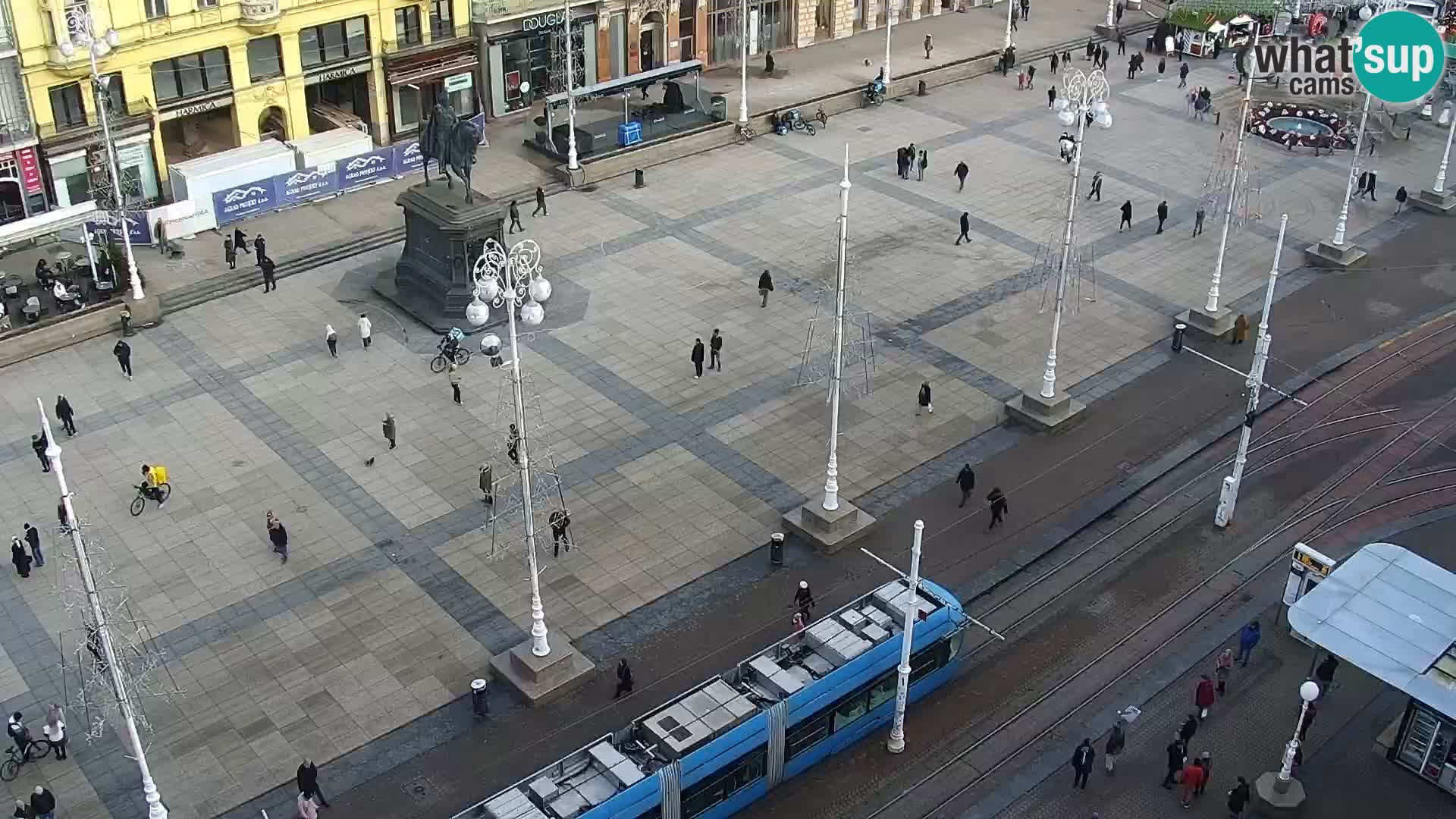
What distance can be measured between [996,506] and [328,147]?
33380mm

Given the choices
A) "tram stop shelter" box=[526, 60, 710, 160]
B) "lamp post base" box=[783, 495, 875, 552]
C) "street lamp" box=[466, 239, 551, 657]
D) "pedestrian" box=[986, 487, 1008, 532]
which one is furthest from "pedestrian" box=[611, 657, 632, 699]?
"tram stop shelter" box=[526, 60, 710, 160]

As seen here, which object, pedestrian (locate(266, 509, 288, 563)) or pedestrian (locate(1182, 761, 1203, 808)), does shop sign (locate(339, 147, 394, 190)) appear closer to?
pedestrian (locate(266, 509, 288, 563))

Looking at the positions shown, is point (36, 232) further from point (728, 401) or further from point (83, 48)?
point (728, 401)

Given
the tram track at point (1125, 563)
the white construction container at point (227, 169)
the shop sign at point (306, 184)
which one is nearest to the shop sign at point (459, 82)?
the shop sign at point (306, 184)

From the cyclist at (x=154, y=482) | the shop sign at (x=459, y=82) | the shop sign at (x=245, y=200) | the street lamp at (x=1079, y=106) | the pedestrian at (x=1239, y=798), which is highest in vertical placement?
the street lamp at (x=1079, y=106)

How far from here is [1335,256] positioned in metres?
55.2

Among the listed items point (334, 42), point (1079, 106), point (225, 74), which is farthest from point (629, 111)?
point (1079, 106)

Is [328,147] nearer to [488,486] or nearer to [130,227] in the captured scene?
[130,227]

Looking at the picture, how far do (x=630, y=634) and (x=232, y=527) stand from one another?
1178 centimetres

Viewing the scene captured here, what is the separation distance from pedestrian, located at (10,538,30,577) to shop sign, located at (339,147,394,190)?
25144 millimetres

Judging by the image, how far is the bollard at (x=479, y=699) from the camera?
106 feet

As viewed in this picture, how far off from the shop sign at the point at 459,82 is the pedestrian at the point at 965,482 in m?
33.6

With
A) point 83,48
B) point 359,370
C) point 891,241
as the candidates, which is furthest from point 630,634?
point 83,48

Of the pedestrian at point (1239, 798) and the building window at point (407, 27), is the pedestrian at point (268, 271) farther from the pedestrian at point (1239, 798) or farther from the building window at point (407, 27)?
the pedestrian at point (1239, 798)
